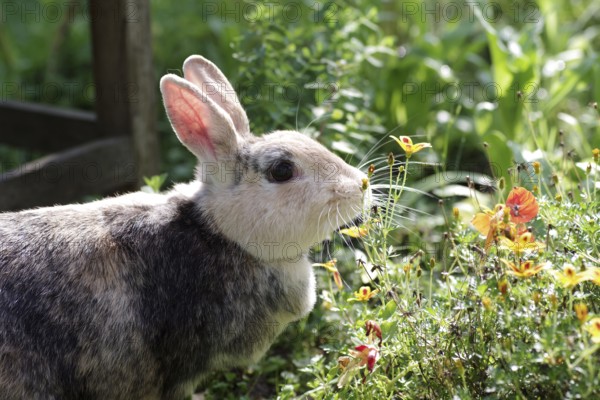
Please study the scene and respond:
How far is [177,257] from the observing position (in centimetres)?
315

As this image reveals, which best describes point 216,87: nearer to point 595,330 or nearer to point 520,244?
point 520,244

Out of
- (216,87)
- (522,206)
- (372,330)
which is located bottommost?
(372,330)

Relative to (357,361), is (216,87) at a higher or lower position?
higher

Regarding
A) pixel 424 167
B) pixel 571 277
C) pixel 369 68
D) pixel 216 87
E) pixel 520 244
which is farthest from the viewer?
pixel 369 68

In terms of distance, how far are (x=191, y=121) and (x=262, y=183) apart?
384mm

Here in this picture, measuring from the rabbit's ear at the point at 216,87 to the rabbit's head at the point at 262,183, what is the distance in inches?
7.9

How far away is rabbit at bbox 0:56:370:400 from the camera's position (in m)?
2.96

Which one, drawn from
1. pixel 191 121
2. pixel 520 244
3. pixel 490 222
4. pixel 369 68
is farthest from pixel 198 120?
pixel 369 68

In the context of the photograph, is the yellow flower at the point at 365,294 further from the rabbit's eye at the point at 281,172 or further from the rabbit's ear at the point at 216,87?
the rabbit's ear at the point at 216,87

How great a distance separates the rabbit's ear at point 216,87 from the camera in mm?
3473

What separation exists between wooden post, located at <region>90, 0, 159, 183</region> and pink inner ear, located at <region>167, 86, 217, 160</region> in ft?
5.80

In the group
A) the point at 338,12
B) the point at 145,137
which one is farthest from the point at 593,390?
the point at 145,137

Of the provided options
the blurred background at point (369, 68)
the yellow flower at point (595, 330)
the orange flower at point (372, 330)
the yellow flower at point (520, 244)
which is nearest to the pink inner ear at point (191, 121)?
the blurred background at point (369, 68)

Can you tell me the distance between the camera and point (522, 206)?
Answer: 8.99ft
